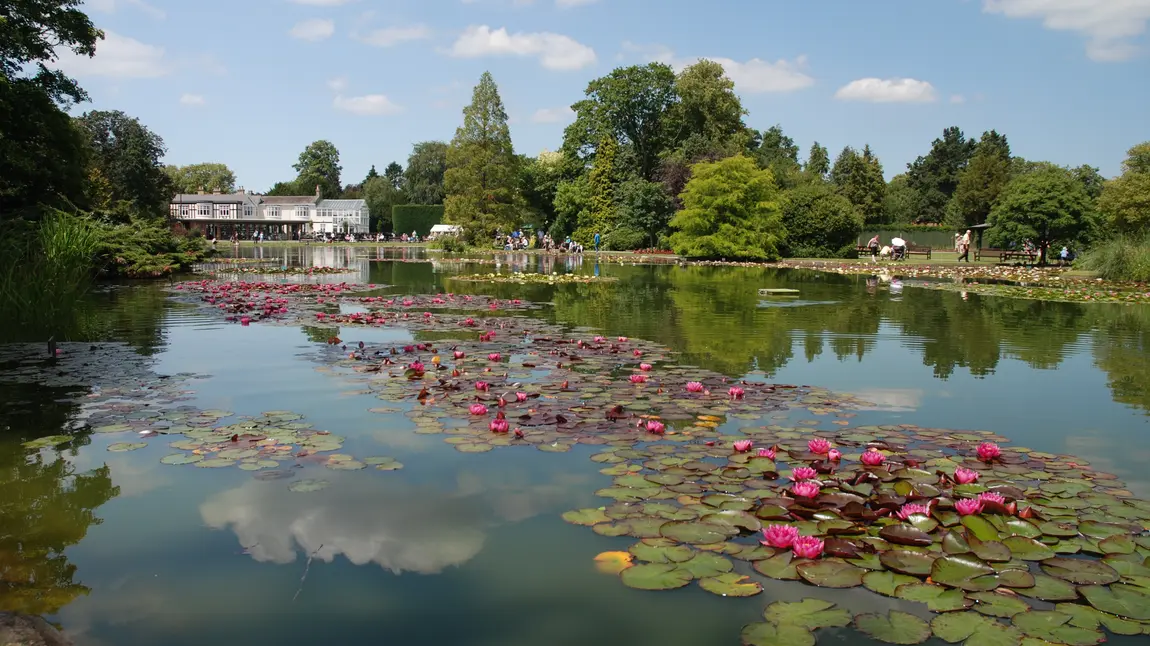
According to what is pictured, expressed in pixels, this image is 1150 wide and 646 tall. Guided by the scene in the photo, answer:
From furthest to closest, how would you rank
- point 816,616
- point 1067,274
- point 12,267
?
point 1067,274, point 12,267, point 816,616

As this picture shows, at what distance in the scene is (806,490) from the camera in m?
4.37

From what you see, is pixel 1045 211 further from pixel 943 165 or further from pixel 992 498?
pixel 943 165

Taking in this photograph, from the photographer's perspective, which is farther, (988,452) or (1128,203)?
(1128,203)

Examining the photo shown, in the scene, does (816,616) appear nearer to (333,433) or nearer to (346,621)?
(346,621)

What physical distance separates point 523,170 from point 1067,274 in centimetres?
→ 5304

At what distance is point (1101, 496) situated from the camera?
15.5 feet

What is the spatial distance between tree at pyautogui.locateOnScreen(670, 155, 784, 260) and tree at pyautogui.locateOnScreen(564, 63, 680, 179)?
69.8 feet

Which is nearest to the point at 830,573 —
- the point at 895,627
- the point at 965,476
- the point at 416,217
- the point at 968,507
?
the point at 895,627

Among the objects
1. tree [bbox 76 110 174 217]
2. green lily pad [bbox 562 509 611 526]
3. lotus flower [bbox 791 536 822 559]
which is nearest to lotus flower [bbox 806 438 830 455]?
lotus flower [bbox 791 536 822 559]

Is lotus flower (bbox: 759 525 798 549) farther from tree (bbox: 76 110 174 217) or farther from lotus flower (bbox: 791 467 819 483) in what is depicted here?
tree (bbox: 76 110 174 217)

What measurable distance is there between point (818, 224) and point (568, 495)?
42202mm

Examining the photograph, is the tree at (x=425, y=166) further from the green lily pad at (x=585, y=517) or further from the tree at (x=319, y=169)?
the green lily pad at (x=585, y=517)

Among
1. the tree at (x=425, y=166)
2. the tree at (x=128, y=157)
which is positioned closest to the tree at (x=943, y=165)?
the tree at (x=425, y=166)

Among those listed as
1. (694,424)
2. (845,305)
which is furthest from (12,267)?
(845,305)
